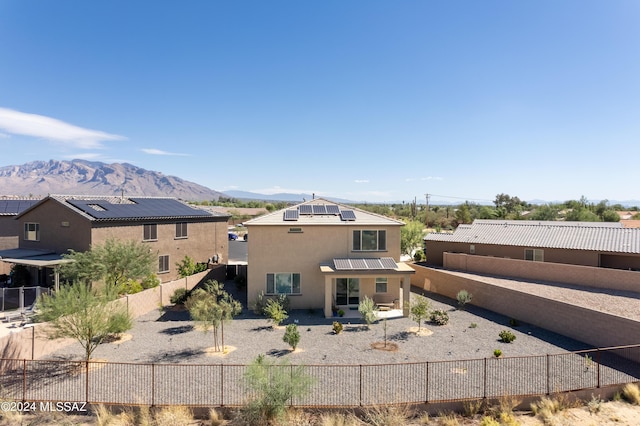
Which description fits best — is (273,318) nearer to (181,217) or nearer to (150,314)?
(150,314)

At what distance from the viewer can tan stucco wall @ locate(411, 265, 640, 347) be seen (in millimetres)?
16647

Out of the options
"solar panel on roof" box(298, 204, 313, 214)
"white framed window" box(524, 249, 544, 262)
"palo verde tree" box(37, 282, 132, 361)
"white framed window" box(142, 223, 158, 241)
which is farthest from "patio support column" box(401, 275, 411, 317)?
"white framed window" box(142, 223, 158, 241)

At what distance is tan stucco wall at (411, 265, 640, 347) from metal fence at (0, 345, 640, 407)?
933 millimetres

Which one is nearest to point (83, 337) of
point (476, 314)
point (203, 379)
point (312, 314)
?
point (203, 379)

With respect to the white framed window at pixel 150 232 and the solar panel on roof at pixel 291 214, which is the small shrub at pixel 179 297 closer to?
the white framed window at pixel 150 232

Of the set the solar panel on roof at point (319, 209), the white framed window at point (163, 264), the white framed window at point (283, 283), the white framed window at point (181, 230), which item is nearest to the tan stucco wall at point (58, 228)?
the white framed window at point (163, 264)

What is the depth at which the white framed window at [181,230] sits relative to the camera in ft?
104

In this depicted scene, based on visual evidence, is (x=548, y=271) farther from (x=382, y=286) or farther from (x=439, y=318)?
(x=382, y=286)

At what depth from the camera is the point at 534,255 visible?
29.5 metres

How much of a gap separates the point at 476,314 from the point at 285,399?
16.2 meters

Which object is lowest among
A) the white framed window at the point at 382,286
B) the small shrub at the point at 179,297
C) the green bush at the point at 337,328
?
the green bush at the point at 337,328

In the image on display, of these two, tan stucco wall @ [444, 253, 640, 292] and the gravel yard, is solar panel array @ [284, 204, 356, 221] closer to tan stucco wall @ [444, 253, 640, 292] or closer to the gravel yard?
the gravel yard

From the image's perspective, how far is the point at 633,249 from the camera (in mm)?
25125

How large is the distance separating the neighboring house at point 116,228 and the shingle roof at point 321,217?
407 inches
